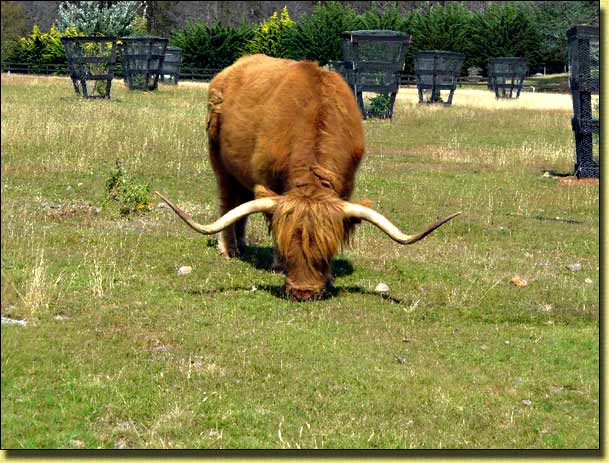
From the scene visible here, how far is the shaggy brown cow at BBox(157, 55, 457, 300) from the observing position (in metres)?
9.24

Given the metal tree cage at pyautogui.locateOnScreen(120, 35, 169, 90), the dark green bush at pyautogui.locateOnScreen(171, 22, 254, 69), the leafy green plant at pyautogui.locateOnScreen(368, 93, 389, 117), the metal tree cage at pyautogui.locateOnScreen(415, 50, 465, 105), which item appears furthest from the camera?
the metal tree cage at pyautogui.locateOnScreen(415, 50, 465, 105)

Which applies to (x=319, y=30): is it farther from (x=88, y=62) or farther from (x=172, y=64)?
(x=88, y=62)

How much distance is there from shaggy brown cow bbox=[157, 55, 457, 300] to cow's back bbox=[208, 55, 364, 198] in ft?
0.03

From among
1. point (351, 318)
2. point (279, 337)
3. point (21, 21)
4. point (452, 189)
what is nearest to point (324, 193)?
point (351, 318)

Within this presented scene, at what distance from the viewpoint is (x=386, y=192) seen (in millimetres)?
16234

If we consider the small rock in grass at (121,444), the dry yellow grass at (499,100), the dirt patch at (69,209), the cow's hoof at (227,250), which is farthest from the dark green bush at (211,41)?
the dry yellow grass at (499,100)

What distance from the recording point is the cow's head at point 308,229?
9.20 meters

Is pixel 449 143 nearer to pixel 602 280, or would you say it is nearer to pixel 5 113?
pixel 602 280

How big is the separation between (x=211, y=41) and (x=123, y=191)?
2422mm

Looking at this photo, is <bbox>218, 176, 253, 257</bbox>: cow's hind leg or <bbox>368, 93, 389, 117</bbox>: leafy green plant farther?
<bbox>368, 93, 389, 117</bbox>: leafy green plant

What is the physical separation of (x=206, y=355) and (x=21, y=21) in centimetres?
291

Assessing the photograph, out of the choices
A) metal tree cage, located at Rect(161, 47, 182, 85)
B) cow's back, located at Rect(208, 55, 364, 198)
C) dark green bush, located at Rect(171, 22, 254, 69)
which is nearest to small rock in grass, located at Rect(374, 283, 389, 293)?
cow's back, located at Rect(208, 55, 364, 198)

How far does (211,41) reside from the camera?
930cm

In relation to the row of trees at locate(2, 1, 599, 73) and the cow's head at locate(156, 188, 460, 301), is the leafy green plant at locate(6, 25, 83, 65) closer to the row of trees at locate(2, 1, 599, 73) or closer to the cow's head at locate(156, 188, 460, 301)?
the row of trees at locate(2, 1, 599, 73)
